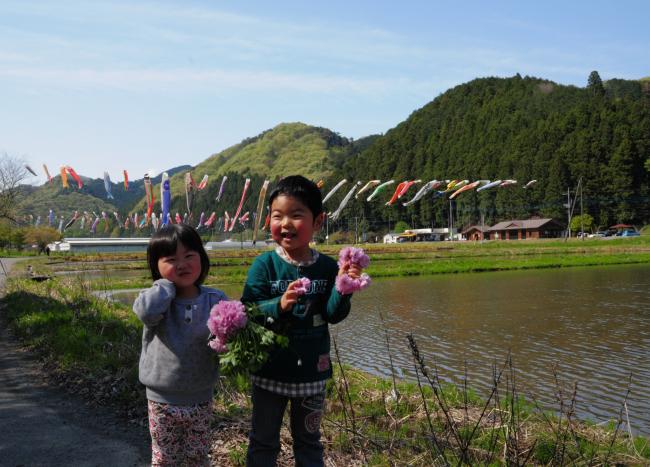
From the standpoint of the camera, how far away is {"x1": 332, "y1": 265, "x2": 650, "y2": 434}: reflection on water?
646cm

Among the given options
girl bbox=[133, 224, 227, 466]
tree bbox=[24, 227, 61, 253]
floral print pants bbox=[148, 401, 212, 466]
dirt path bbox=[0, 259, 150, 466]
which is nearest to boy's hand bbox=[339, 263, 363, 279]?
girl bbox=[133, 224, 227, 466]

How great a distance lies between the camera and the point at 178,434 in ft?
7.85

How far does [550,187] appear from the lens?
6731 centimetres

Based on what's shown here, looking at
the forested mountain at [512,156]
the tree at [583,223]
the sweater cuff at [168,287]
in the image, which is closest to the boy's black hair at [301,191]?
the sweater cuff at [168,287]

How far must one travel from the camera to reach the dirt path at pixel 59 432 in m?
3.31

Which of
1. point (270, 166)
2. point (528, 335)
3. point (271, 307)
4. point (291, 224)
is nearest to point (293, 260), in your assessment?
point (291, 224)

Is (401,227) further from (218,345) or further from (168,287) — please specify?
(218,345)

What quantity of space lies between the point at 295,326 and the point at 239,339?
0.26 m

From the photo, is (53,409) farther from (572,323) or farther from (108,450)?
(572,323)

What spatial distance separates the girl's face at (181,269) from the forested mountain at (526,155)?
68.1m

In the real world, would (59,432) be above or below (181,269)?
below

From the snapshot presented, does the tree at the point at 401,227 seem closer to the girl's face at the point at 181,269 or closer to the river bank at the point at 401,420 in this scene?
the river bank at the point at 401,420

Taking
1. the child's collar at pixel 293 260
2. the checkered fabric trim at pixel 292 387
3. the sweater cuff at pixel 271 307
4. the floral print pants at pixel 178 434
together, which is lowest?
the floral print pants at pixel 178 434

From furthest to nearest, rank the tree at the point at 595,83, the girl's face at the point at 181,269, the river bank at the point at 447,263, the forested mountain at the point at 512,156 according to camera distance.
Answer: the tree at the point at 595,83
the forested mountain at the point at 512,156
the river bank at the point at 447,263
the girl's face at the point at 181,269
